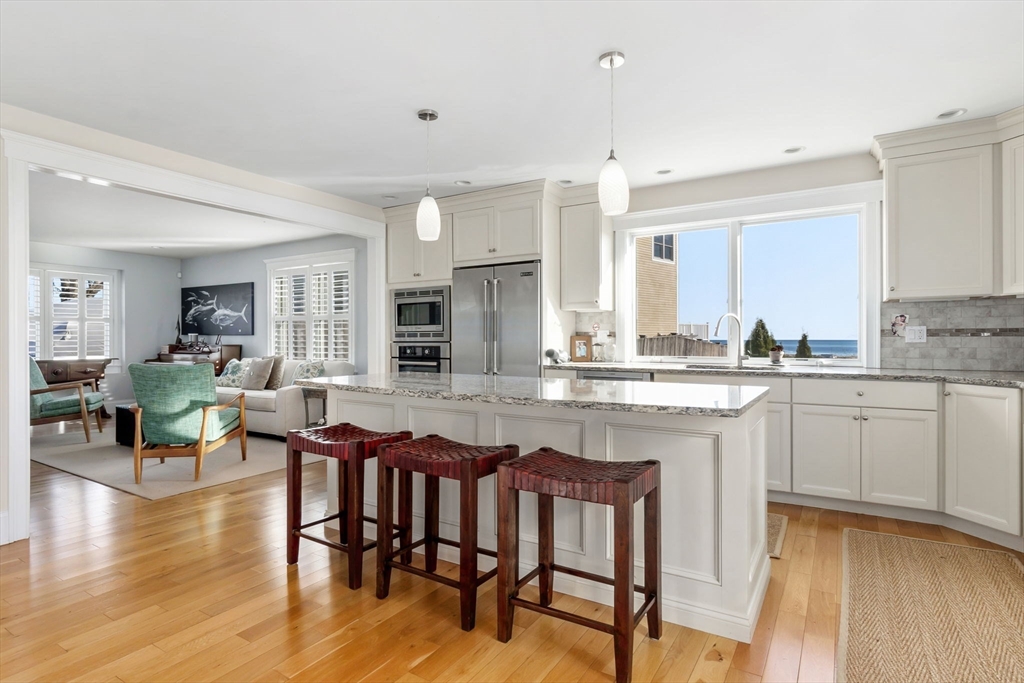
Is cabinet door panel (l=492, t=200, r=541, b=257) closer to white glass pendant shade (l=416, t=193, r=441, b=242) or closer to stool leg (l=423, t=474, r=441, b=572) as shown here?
white glass pendant shade (l=416, t=193, r=441, b=242)

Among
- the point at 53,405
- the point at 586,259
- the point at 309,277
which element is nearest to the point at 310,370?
the point at 309,277

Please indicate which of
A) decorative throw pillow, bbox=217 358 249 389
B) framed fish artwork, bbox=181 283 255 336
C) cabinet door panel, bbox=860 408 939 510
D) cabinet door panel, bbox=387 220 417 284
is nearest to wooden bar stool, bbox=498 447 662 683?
cabinet door panel, bbox=860 408 939 510

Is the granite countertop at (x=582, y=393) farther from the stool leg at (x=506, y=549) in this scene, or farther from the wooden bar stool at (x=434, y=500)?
the stool leg at (x=506, y=549)

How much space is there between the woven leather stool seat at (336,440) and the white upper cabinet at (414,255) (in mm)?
2651

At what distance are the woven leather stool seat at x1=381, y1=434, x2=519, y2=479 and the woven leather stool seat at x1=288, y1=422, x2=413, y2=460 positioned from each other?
19 cm

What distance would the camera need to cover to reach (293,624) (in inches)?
82.6

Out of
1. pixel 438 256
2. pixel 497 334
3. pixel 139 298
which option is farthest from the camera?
pixel 139 298

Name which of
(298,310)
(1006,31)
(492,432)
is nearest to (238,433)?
(298,310)

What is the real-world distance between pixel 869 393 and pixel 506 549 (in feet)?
8.53

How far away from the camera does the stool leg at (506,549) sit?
195 cm

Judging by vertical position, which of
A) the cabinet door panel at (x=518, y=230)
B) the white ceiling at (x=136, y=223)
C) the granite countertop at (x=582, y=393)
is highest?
the white ceiling at (x=136, y=223)

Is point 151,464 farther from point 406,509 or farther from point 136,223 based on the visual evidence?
point 406,509

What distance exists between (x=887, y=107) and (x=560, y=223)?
95.9 inches

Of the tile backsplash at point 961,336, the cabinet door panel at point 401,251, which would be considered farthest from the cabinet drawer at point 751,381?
the cabinet door panel at point 401,251
